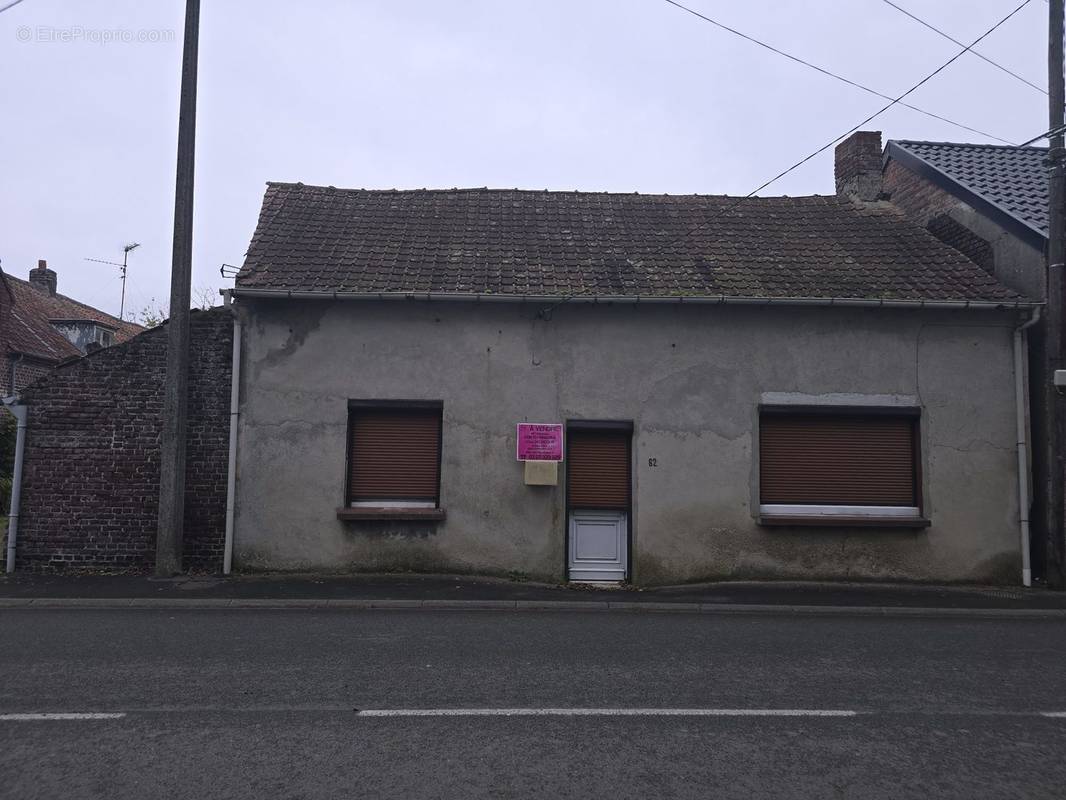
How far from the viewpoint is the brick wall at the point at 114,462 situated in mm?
11188

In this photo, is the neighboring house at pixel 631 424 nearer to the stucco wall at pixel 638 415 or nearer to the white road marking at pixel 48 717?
the stucco wall at pixel 638 415

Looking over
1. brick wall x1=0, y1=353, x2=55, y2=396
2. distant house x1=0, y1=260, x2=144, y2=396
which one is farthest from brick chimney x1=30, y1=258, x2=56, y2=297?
brick wall x1=0, y1=353, x2=55, y2=396

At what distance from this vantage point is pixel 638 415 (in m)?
11.5

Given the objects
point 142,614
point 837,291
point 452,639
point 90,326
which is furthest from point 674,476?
point 90,326

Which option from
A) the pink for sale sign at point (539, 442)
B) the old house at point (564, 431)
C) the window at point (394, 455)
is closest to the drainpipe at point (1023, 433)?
the old house at point (564, 431)

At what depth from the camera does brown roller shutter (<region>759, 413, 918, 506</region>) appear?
1166 centimetres

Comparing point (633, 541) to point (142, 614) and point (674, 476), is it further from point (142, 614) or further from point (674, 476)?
point (142, 614)

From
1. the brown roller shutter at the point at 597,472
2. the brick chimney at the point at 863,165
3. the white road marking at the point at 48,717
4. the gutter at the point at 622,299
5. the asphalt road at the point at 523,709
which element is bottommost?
the white road marking at the point at 48,717

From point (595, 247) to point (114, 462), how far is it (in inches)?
296

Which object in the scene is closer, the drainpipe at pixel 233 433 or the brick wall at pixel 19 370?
the drainpipe at pixel 233 433

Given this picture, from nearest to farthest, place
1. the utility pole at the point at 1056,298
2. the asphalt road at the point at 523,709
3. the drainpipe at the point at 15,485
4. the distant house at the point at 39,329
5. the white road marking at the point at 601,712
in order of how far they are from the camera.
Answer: the asphalt road at the point at 523,709, the white road marking at the point at 601,712, the utility pole at the point at 1056,298, the drainpipe at the point at 15,485, the distant house at the point at 39,329

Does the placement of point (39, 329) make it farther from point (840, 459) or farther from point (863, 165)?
point (840, 459)

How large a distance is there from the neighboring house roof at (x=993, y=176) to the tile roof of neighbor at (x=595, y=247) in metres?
0.82

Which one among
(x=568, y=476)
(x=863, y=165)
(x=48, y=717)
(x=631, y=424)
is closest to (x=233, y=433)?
(x=568, y=476)
